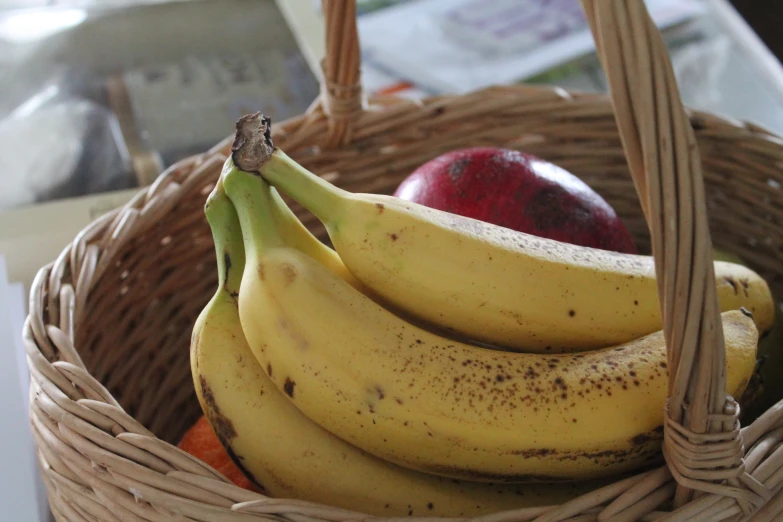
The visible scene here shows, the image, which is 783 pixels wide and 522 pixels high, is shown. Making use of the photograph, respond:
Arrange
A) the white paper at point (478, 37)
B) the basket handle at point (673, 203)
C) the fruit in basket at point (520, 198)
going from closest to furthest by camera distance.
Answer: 1. the basket handle at point (673, 203)
2. the fruit in basket at point (520, 198)
3. the white paper at point (478, 37)

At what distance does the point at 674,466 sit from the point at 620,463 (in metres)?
0.05

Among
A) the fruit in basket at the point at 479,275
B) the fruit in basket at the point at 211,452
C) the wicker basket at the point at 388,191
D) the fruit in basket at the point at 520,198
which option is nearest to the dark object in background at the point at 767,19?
the wicker basket at the point at 388,191

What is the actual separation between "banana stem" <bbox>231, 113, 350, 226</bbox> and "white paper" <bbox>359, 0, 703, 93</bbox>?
68cm

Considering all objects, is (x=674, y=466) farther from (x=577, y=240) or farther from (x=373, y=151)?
(x=373, y=151)

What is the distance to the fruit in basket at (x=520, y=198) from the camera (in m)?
0.57

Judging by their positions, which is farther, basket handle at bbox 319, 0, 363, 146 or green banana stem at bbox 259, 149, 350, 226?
basket handle at bbox 319, 0, 363, 146

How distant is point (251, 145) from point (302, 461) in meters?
0.18

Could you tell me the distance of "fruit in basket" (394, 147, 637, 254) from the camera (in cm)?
57

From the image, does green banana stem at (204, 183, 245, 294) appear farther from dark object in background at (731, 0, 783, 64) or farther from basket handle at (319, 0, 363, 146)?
dark object in background at (731, 0, 783, 64)

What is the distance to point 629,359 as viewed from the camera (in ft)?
1.40

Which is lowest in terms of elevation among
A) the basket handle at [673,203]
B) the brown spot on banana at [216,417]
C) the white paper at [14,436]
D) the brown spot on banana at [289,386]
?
the white paper at [14,436]

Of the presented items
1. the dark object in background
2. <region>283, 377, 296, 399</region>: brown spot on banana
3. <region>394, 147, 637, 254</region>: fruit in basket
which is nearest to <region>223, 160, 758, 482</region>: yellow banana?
<region>283, 377, 296, 399</region>: brown spot on banana

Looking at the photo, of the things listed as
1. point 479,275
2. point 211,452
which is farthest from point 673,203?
point 211,452

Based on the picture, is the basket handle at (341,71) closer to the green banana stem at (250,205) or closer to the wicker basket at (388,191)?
the wicker basket at (388,191)
